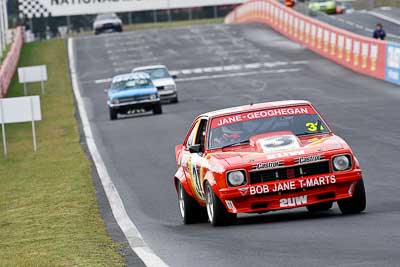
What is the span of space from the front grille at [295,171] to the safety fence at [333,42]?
88.3ft

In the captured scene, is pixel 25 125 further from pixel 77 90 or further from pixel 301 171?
pixel 301 171

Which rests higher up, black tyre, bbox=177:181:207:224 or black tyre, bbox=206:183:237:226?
black tyre, bbox=206:183:237:226

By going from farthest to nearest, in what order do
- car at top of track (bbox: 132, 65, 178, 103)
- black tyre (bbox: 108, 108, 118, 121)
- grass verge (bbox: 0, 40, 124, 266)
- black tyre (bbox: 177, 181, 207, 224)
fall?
car at top of track (bbox: 132, 65, 178, 103) → black tyre (bbox: 108, 108, 118, 121) → black tyre (bbox: 177, 181, 207, 224) → grass verge (bbox: 0, 40, 124, 266)

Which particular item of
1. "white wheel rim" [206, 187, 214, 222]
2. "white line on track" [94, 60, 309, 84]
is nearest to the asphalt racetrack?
"white line on track" [94, 60, 309, 84]

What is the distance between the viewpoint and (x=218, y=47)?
63438 millimetres

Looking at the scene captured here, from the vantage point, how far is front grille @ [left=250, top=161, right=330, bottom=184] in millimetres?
12586

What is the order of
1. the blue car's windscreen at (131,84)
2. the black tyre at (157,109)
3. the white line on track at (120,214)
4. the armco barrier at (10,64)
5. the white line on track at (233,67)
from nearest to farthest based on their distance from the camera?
the white line on track at (120,214)
the black tyre at (157,109)
the blue car's windscreen at (131,84)
the armco barrier at (10,64)
the white line on track at (233,67)

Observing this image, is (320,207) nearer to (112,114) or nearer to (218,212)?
(218,212)

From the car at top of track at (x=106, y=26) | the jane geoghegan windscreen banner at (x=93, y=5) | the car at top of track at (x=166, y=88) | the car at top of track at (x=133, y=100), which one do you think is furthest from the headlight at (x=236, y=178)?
the jane geoghegan windscreen banner at (x=93, y=5)

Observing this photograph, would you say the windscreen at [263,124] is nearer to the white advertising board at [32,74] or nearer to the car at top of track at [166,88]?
the car at top of track at [166,88]

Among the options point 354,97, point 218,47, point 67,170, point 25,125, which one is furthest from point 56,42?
point 67,170

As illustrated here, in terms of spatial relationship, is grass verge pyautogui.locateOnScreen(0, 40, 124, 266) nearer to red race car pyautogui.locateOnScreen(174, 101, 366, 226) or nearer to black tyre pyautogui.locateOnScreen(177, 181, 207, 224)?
black tyre pyautogui.locateOnScreen(177, 181, 207, 224)

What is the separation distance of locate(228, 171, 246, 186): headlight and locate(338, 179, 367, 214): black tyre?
1109 mm

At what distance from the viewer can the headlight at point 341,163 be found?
1264cm
